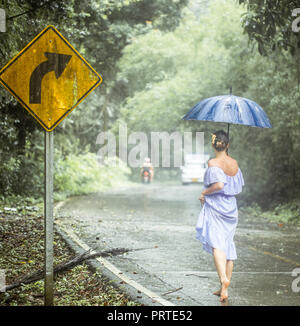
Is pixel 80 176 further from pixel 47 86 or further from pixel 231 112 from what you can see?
pixel 47 86

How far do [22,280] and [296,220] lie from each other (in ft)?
32.7

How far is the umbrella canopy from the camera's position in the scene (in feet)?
24.1

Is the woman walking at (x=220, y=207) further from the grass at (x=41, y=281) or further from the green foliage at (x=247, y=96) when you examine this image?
the green foliage at (x=247, y=96)

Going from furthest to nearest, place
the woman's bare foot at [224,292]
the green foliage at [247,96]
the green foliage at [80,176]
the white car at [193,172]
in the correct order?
the white car at [193,172] < the green foliage at [80,176] < the green foliage at [247,96] < the woman's bare foot at [224,292]

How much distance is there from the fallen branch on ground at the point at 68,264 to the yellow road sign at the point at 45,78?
2.31 meters

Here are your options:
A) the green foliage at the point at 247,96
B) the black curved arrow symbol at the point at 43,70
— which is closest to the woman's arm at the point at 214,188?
the black curved arrow symbol at the point at 43,70

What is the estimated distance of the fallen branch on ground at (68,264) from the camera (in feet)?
22.0

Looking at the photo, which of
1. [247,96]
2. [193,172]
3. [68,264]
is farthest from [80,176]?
[68,264]

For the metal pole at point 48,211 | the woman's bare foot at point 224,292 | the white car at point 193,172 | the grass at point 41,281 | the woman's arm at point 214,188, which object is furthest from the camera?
the white car at point 193,172

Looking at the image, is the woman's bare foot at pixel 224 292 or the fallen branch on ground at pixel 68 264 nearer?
the woman's bare foot at pixel 224 292

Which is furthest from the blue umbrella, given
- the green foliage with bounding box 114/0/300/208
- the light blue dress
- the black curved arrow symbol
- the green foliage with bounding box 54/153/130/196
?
the green foliage with bounding box 54/153/130/196

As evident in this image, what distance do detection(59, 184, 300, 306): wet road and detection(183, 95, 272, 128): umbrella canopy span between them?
7.35 feet

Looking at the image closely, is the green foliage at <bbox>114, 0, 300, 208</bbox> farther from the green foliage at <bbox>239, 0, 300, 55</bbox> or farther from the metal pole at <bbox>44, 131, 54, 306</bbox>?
the metal pole at <bbox>44, 131, 54, 306</bbox>
